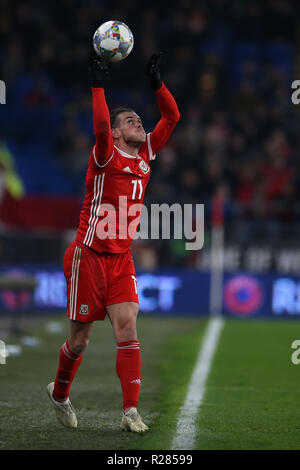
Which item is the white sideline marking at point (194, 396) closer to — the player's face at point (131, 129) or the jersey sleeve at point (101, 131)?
the jersey sleeve at point (101, 131)

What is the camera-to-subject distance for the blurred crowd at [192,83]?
1697 centimetres

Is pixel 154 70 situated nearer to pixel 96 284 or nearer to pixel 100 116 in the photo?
pixel 100 116

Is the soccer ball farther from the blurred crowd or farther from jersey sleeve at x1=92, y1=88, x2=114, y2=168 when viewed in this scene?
the blurred crowd

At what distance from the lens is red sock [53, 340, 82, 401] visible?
18.5ft

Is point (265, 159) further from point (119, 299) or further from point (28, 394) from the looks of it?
point (119, 299)

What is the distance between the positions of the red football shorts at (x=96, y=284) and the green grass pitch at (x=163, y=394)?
28.7 inches

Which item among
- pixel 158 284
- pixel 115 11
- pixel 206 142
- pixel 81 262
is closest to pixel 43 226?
pixel 158 284

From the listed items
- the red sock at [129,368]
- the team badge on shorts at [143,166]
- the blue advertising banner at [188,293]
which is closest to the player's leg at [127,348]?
the red sock at [129,368]

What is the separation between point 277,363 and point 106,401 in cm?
308

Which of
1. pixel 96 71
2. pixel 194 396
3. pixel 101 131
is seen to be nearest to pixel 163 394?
pixel 194 396

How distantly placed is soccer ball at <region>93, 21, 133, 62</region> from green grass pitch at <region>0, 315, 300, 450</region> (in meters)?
2.35

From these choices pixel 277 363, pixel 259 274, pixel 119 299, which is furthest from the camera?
pixel 259 274

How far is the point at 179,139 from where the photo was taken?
18125 millimetres

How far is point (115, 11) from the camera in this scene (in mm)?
21328
